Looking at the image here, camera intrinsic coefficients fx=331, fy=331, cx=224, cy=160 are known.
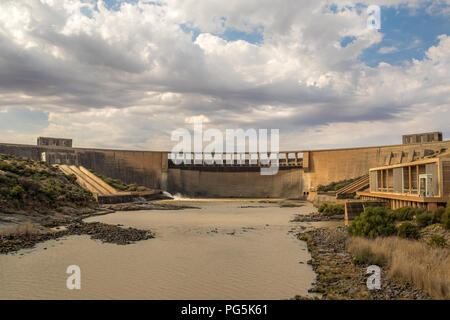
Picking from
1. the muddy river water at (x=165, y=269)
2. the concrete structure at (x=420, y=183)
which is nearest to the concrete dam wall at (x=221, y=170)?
the concrete structure at (x=420, y=183)

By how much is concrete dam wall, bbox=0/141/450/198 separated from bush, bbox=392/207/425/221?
3857 cm

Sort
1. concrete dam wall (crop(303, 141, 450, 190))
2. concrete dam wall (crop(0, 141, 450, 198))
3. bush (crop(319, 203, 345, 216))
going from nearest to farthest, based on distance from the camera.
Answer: bush (crop(319, 203, 345, 216)) < concrete dam wall (crop(303, 141, 450, 190)) < concrete dam wall (crop(0, 141, 450, 198))

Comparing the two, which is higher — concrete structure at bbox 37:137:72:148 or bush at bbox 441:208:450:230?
concrete structure at bbox 37:137:72:148

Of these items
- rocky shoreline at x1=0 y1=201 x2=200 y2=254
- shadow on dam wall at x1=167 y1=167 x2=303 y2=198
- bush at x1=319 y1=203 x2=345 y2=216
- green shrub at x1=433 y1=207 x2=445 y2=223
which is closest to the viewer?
green shrub at x1=433 y1=207 x2=445 y2=223

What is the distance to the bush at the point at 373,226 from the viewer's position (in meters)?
15.1

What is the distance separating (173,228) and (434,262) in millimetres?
16258

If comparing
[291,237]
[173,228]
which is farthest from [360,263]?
[173,228]

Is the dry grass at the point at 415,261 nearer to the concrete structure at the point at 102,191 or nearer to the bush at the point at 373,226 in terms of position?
the bush at the point at 373,226

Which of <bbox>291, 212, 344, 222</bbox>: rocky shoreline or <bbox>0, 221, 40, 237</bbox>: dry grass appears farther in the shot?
<bbox>291, 212, 344, 222</bbox>: rocky shoreline

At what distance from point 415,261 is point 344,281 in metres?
2.45

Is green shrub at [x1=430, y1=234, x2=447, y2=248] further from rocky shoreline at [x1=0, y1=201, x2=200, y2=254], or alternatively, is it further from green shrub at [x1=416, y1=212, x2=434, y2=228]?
rocky shoreline at [x1=0, y1=201, x2=200, y2=254]

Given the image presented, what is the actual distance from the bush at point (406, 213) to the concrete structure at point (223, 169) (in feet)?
129

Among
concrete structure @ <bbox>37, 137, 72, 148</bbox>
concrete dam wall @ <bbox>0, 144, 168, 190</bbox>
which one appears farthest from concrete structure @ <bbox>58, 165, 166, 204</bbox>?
concrete structure @ <bbox>37, 137, 72, 148</bbox>

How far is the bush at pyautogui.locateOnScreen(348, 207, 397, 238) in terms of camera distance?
15109 millimetres
